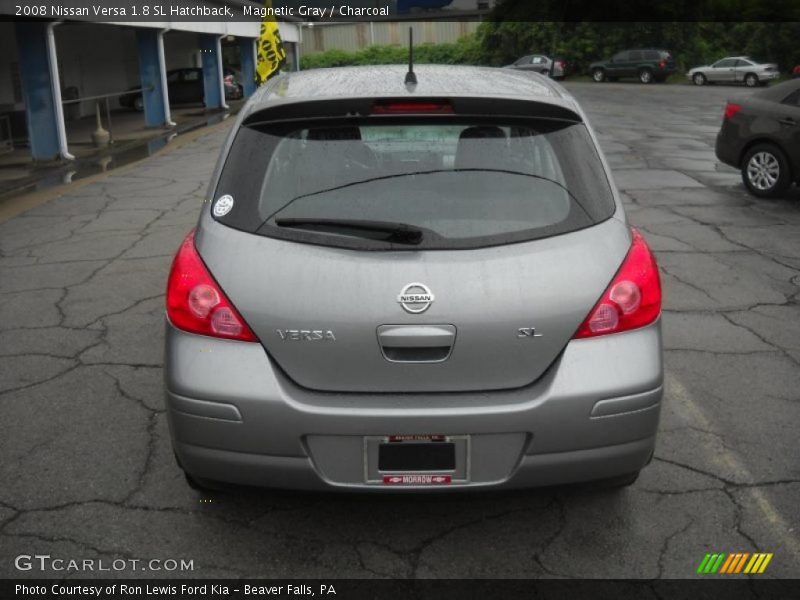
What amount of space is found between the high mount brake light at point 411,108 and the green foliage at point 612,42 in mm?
39052

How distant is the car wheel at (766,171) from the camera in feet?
33.0

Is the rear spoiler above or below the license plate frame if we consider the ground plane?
above

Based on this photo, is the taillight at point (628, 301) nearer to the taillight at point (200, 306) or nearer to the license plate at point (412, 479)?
the license plate at point (412, 479)

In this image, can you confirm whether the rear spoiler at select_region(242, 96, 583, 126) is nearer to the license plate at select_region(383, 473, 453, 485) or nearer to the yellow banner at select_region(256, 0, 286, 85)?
the license plate at select_region(383, 473, 453, 485)

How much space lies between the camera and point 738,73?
36156 mm

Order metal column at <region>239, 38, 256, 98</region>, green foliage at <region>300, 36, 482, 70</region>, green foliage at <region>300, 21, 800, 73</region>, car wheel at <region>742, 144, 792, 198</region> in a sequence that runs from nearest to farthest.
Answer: car wheel at <region>742, 144, 792, 198</region> → metal column at <region>239, 38, 256, 98</region> → green foliage at <region>300, 21, 800, 73</region> → green foliage at <region>300, 36, 482, 70</region>

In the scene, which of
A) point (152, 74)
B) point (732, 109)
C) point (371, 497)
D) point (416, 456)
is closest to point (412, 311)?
point (416, 456)

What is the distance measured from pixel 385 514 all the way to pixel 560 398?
1.01 meters

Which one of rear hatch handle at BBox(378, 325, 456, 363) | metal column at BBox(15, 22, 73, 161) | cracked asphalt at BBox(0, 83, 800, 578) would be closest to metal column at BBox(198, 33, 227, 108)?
metal column at BBox(15, 22, 73, 161)

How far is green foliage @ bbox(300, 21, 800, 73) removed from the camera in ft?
131

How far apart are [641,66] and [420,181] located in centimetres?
4054

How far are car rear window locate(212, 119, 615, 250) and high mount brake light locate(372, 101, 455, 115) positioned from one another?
4 cm

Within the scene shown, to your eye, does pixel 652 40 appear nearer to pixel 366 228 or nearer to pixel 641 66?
pixel 641 66
